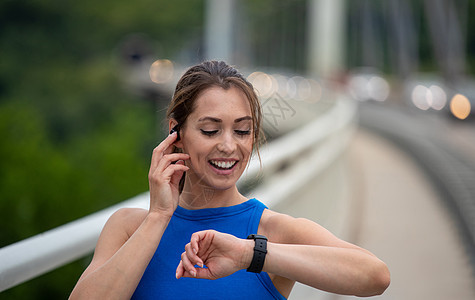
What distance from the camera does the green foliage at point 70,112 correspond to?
24.8 m

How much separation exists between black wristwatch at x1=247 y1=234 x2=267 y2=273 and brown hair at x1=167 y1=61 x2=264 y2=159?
40 centimetres

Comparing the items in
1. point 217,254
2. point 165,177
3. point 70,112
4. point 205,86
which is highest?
point 205,86

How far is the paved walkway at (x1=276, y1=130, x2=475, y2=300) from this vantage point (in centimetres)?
654

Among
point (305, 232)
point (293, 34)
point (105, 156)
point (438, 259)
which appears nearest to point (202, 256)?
point (305, 232)

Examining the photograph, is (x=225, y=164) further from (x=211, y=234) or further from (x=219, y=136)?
(x=211, y=234)

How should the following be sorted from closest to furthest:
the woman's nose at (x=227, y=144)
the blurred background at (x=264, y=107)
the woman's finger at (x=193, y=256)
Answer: the woman's finger at (x=193, y=256)
the woman's nose at (x=227, y=144)
the blurred background at (x=264, y=107)

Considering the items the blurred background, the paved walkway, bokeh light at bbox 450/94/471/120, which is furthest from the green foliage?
bokeh light at bbox 450/94/471/120

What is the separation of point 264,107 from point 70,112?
5613 centimetres

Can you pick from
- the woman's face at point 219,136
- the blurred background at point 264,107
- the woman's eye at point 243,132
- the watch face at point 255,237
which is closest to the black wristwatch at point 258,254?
the watch face at point 255,237

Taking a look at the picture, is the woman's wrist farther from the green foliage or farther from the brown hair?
the green foliage

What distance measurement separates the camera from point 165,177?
7.30ft

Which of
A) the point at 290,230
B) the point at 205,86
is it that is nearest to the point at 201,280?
the point at 290,230

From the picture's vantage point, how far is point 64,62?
223ft

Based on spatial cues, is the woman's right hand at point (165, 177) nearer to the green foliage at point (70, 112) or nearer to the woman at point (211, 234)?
the woman at point (211, 234)
